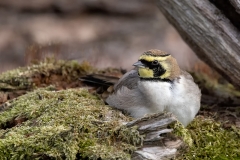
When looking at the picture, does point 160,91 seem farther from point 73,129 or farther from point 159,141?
point 73,129

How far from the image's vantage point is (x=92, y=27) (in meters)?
12.6

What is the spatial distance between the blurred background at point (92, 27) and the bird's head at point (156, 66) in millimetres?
6739

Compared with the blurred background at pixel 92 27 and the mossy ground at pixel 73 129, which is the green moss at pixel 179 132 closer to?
the mossy ground at pixel 73 129

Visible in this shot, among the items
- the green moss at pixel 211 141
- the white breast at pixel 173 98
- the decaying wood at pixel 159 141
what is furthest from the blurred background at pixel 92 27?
the decaying wood at pixel 159 141

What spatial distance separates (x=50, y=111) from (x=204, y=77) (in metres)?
2.91

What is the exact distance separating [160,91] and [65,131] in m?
1.12

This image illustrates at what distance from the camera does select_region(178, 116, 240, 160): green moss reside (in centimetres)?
445

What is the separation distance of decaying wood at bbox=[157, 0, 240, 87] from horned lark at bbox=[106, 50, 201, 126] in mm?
624

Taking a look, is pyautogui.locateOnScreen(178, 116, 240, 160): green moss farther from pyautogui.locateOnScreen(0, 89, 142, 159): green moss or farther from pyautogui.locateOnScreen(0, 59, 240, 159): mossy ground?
pyautogui.locateOnScreen(0, 89, 142, 159): green moss

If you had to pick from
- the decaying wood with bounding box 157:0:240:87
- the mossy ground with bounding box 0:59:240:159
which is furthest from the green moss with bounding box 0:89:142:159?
the decaying wood with bounding box 157:0:240:87

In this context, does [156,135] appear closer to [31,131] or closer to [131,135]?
[131,135]

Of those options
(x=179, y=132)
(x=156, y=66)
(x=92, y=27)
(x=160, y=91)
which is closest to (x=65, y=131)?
(x=179, y=132)

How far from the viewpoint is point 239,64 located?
5.09 m

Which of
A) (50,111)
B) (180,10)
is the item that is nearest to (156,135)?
(50,111)
